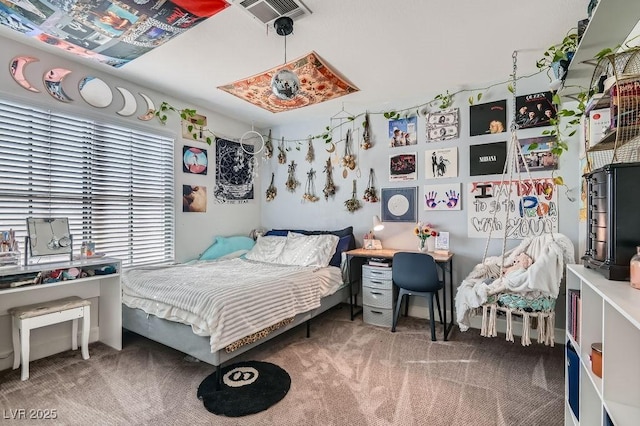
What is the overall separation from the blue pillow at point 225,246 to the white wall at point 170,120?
103 mm

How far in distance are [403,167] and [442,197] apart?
585 millimetres

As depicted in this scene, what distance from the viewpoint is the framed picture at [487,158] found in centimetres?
319

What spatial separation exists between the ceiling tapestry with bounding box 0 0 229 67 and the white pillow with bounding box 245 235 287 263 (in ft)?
7.85

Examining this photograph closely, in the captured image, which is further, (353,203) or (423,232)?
(353,203)

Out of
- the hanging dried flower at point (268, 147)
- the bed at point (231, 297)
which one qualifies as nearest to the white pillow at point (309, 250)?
the bed at point (231, 297)

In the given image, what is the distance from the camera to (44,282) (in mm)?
2312

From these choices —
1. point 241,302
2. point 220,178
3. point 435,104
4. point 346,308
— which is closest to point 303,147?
point 220,178

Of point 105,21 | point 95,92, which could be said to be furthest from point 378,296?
point 95,92

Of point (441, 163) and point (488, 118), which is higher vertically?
point (488, 118)

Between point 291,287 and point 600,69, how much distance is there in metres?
2.64

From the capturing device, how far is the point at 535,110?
3033 millimetres

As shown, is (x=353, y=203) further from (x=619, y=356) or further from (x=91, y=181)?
(x=619, y=356)

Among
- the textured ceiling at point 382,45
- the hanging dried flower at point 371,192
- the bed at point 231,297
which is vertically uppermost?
the textured ceiling at point 382,45

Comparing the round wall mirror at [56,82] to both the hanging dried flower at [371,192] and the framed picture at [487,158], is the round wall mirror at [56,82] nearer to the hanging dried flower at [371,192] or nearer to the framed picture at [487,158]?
the hanging dried flower at [371,192]
